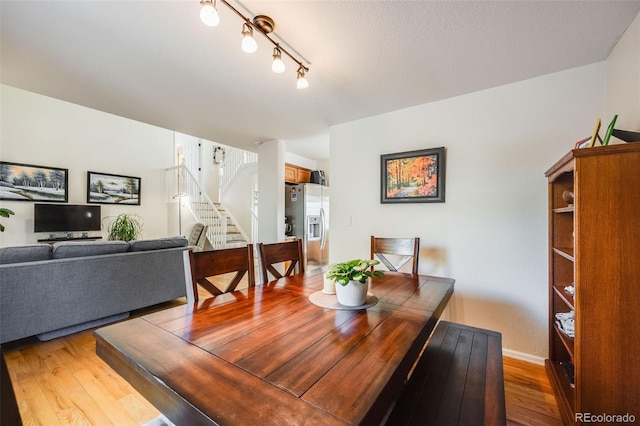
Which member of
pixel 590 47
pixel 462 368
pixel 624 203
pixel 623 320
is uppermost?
pixel 590 47

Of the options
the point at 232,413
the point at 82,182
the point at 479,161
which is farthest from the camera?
the point at 82,182

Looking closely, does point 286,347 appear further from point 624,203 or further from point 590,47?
point 590,47

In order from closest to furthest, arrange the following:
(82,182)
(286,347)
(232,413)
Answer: (232,413) < (286,347) < (82,182)

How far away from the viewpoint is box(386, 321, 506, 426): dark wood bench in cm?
93

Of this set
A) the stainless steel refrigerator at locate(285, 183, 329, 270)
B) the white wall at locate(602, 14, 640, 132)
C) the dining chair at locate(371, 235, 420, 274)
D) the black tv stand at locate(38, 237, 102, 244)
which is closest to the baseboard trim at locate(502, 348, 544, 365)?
the dining chair at locate(371, 235, 420, 274)

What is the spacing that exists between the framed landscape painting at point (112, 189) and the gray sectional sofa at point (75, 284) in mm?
3380

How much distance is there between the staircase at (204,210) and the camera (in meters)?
5.70

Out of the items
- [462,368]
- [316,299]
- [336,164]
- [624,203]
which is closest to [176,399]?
[316,299]

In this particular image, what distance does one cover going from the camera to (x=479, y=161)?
2.30 metres

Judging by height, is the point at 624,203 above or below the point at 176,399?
above

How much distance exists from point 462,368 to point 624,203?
3.35ft

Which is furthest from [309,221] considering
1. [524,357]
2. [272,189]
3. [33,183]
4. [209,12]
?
[33,183]

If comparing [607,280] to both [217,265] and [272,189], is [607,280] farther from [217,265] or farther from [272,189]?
[272,189]

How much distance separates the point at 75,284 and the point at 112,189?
3.78m
